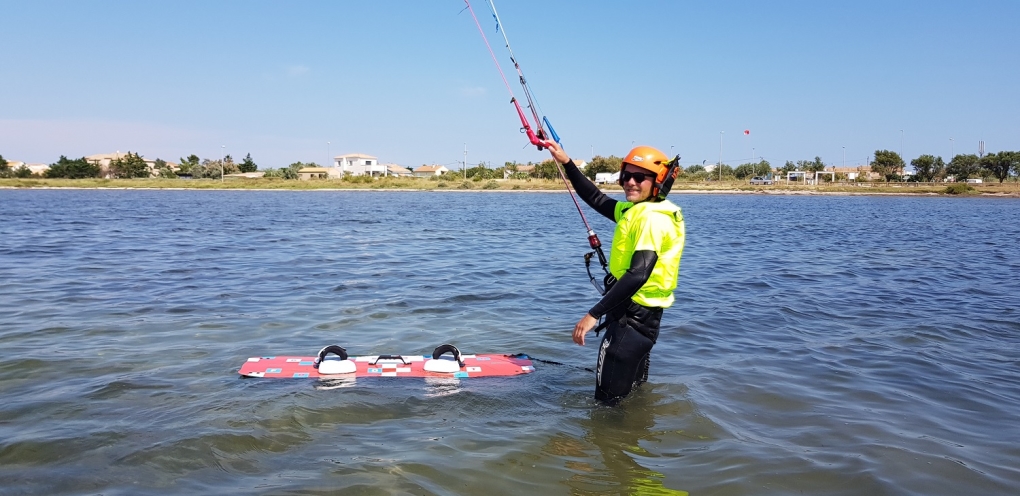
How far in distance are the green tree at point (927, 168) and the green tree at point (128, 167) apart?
137917 mm

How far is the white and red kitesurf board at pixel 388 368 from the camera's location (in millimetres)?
7207

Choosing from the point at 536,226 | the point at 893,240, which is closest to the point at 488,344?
the point at 893,240

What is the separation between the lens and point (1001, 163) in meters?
109

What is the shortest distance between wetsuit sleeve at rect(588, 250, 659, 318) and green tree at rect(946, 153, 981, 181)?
13284cm

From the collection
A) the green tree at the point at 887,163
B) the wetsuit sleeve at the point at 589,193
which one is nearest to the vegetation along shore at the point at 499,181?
the green tree at the point at 887,163

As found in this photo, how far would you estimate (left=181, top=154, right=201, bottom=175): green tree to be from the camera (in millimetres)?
136500

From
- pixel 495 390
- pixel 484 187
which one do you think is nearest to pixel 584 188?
pixel 495 390

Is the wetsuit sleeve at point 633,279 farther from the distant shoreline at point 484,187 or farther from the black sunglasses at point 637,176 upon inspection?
the distant shoreline at point 484,187

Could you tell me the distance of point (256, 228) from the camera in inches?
1200

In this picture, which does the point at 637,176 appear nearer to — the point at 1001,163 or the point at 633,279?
the point at 633,279

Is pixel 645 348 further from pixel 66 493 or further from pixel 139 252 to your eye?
pixel 139 252

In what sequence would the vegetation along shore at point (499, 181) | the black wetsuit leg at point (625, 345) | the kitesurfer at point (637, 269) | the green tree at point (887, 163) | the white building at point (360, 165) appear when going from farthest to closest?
the white building at point (360, 165) → the green tree at point (887, 163) → the vegetation along shore at point (499, 181) → the black wetsuit leg at point (625, 345) → the kitesurfer at point (637, 269)

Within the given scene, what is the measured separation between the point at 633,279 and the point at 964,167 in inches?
5259

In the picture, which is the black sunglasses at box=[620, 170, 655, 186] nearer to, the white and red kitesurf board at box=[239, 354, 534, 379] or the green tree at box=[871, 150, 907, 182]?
the white and red kitesurf board at box=[239, 354, 534, 379]
